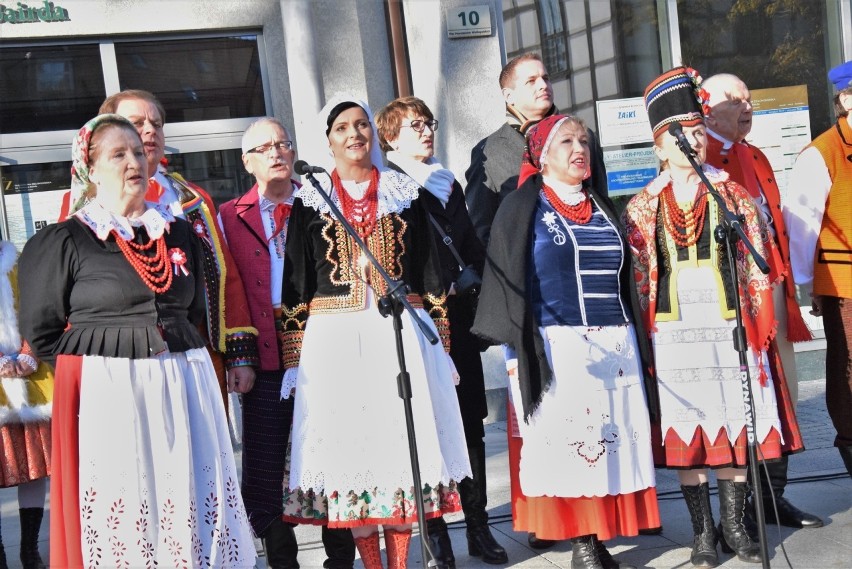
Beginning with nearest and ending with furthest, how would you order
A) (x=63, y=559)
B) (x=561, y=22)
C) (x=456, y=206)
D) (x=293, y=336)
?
(x=63, y=559) < (x=293, y=336) < (x=456, y=206) < (x=561, y=22)

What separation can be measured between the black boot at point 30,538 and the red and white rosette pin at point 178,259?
7.13 ft

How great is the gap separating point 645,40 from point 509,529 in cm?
573

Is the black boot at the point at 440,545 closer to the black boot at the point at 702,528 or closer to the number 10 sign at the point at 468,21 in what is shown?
the black boot at the point at 702,528

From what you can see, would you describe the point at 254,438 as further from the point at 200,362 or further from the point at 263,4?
the point at 263,4

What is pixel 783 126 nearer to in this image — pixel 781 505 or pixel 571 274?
pixel 781 505

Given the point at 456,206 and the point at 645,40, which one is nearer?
the point at 456,206

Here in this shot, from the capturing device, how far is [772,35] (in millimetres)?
10406

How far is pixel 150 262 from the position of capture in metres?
4.26

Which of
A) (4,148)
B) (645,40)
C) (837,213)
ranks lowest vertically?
(837,213)

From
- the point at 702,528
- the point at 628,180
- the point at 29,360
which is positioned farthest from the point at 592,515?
the point at 628,180

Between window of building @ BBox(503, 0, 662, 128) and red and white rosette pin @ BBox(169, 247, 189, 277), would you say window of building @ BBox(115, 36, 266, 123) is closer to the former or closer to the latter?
window of building @ BBox(503, 0, 662, 128)

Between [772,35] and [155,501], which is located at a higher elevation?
[772,35]

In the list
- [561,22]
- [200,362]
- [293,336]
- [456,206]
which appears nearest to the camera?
[200,362]

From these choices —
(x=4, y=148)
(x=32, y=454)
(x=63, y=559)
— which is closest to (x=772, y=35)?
(x=4, y=148)
